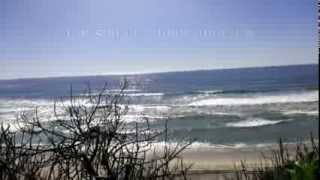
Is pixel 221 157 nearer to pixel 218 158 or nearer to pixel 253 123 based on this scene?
pixel 218 158

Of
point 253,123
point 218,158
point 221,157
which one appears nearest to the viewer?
point 218,158

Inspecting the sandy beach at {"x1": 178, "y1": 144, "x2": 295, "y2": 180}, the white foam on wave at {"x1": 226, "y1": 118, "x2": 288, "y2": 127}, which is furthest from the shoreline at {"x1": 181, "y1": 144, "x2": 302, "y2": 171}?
the white foam on wave at {"x1": 226, "y1": 118, "x2": 288, "y2": 127}

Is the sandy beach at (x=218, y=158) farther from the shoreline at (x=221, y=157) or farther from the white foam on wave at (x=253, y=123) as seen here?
the white foam on wave at (x=253, y=123)

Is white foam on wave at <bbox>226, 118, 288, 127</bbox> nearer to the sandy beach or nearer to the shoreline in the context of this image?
the shoreline

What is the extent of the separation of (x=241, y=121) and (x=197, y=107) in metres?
9.02

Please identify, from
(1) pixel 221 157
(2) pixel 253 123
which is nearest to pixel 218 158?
(1) pixel 221 157

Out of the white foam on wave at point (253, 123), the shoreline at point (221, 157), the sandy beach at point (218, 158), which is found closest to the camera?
the sandy beach at point (218, 158)

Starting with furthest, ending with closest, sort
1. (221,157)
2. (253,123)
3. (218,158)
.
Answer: (253,123) → (221,157) → (218,158)

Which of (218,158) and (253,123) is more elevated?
(253,123)

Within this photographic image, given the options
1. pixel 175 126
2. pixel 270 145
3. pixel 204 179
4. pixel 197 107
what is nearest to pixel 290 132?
pixel 270 145

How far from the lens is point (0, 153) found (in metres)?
3.45

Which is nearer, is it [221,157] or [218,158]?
[218,158]

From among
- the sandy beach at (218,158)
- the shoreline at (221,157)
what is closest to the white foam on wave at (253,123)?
the shoreline at (221,157)

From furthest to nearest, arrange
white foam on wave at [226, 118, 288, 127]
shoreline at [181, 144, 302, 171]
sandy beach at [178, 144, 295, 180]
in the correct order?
white foam on wave at [226, 118, 288, 127], shoreline at [181, 144, 302, 171], sandy beach at [178, 144, 295, 180]
